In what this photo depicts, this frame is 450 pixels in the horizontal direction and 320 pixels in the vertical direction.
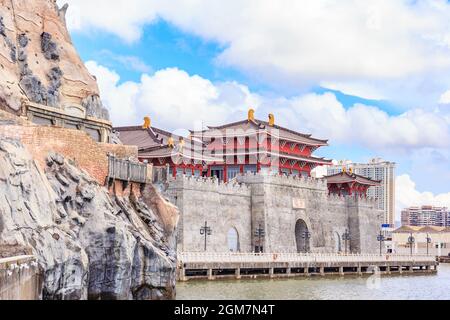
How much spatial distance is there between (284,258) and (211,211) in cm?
748

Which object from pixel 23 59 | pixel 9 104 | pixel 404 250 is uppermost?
pixel 23 59

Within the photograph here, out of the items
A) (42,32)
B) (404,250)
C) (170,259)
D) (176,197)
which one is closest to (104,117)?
(42,32)

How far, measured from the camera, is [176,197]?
208 ft

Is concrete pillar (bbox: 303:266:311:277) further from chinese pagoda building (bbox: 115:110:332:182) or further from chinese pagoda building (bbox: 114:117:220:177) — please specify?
chinese pagoda building (bbox: 114:117:220:177)

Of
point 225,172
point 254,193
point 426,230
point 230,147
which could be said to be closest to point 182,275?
point 254,193

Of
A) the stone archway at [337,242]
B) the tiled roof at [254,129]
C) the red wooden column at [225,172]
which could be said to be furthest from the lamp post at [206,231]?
the stone archway at [337,242]

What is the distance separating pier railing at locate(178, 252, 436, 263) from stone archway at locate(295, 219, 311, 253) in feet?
20.4

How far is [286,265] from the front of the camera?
60.5 meters

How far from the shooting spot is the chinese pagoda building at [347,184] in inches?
3346

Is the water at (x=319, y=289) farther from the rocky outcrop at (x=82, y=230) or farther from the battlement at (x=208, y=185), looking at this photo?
the battlement at (x=208, y=185)

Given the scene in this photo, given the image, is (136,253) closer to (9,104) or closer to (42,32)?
(9,104)

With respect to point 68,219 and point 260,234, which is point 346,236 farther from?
point 68,219

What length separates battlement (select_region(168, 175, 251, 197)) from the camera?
63531 millimetres
